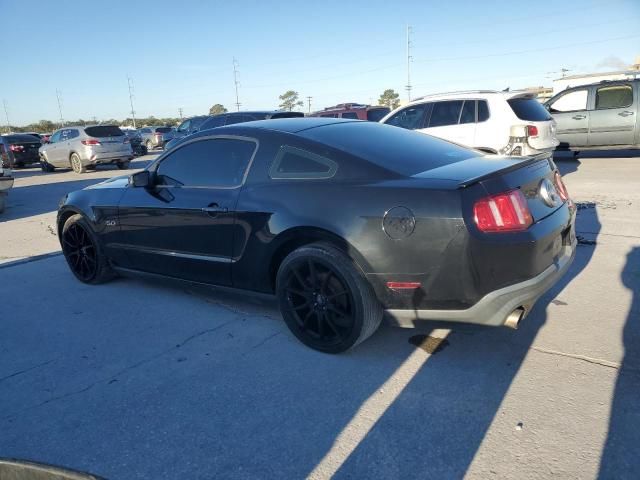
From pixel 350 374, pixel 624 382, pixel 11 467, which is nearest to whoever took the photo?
pixel 11 467

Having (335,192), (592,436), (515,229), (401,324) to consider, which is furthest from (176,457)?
(515,229)

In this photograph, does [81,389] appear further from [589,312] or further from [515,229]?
[589,312]

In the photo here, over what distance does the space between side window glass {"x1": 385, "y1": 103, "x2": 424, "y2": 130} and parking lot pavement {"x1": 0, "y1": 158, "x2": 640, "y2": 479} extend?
5554mm

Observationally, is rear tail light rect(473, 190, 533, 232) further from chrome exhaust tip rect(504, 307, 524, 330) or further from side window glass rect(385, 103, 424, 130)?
side window glass rect(385, 103, 424, 130)

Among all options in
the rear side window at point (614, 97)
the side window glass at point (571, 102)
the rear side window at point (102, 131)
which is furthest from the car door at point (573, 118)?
the rear side window at point (102, 131)

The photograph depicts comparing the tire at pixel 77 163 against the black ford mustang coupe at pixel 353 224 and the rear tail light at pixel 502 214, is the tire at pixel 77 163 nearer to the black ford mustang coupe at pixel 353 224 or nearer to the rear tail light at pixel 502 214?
the black ford mustang coupe at pixel 353 224

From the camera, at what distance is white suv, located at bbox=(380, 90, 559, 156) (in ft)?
27.9

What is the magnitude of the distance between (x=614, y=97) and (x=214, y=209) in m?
11.8

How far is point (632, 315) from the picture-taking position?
11.6 feet

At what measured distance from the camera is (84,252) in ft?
16.5

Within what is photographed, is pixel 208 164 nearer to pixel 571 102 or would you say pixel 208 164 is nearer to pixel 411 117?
pixel 411 117

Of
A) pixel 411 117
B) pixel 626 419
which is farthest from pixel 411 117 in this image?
pixel 626 419

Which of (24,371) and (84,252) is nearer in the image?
(24,371)

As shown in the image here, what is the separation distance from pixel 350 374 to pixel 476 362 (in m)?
0.78
